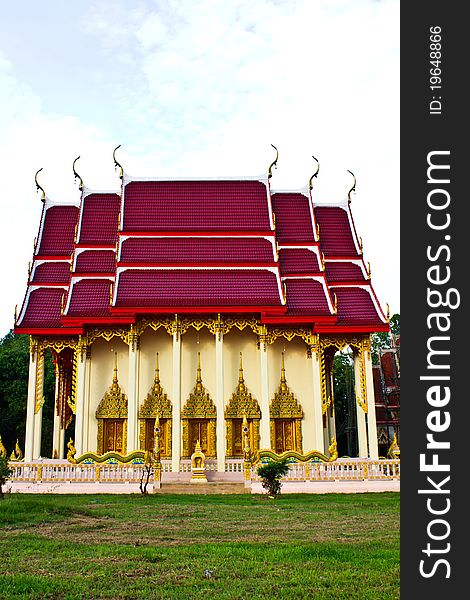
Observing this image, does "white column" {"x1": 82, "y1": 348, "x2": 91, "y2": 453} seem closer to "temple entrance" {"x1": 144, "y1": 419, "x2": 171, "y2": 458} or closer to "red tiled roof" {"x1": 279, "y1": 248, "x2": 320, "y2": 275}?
"temple entrance" {"x1": 144, "y1": 419, "x2": 171, "y2": 458}

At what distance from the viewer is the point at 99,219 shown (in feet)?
79.7

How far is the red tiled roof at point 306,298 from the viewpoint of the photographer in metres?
21.5

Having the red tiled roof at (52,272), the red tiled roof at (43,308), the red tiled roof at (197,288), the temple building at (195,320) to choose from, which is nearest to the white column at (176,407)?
the temple building at (195,320)

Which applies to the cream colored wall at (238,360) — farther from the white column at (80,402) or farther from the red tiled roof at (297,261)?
the white column at (80,402)

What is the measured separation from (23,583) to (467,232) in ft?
15.6

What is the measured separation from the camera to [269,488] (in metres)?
16.0

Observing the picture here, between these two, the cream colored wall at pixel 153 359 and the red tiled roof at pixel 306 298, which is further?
the cream colored wall at pixel 153 359

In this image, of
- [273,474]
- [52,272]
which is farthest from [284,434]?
[52,272]

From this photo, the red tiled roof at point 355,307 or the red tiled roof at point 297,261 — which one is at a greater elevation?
the red tiled roof at point 297,261

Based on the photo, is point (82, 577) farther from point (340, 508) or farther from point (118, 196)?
point (118, 196)

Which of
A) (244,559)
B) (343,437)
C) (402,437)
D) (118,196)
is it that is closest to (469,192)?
(402,437)

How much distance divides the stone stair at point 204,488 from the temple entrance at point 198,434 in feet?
13.3

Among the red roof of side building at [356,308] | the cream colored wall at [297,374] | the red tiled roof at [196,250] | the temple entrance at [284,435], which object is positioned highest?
the red tiled roof at [196,250]

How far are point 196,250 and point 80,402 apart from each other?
6.59m
